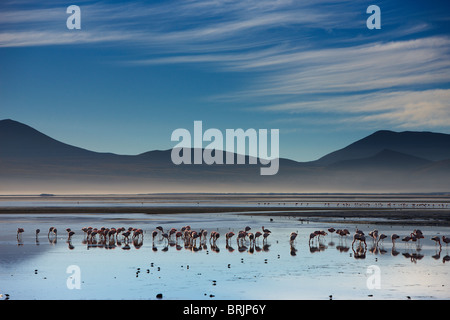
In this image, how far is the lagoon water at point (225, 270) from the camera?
1736cm

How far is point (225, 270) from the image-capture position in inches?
850

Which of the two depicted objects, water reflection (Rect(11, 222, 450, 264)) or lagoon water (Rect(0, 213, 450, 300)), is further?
water reflection (Rect(11, 222, 450, 264))

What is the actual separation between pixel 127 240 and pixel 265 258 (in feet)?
33.4

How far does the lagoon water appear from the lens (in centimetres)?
1736

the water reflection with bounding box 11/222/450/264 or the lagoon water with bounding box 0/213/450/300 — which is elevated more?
the water reflection with bounding box 11/222/450/264

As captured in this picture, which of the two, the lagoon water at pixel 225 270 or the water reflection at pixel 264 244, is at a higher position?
the water reflection at pixel 264 244

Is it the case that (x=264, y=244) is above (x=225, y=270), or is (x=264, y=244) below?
above

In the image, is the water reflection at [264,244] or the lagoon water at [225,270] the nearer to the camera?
the lagoon water at [225,270]

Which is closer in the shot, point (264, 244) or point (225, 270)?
point (225, 270)

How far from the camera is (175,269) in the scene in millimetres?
21797
